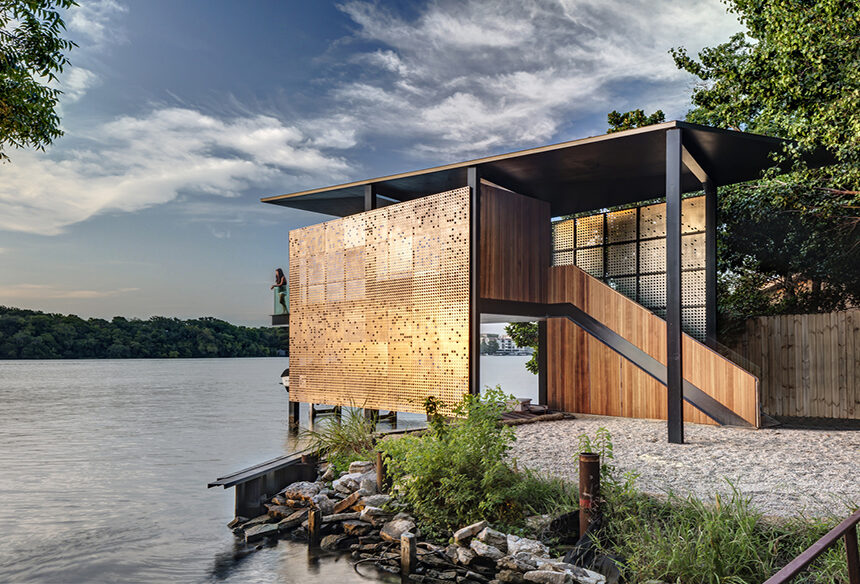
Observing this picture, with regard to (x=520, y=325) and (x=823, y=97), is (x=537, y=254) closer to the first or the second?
(x=823, y=97)

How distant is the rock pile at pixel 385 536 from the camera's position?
20.8 feet

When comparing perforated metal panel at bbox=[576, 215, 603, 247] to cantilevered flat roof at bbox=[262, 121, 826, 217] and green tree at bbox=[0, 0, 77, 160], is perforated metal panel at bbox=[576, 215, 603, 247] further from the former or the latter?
green tree at bbox=[0, 0, 77, 160]

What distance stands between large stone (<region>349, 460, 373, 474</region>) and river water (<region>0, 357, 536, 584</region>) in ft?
4.91

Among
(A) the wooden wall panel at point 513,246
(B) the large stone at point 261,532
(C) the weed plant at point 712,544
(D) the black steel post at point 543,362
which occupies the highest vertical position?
(A) the wooden wall panel at point 513,246

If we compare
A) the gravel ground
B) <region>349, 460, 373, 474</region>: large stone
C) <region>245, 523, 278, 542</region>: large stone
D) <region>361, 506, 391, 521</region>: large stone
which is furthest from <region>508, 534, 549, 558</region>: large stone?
<region>245, 523, 278, 542</region>: large stone

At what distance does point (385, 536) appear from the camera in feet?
25.9

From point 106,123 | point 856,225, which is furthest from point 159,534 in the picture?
Answer: point 106,123

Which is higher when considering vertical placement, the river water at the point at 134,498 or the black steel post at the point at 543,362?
the black steel post at the point at 543,362

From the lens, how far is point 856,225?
562 inches

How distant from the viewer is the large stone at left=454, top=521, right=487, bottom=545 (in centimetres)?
698

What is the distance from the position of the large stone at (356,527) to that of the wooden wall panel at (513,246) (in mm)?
5577

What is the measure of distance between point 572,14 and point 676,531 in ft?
59.5

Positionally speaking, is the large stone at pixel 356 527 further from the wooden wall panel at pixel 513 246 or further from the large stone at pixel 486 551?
the wooden wall panel at pixel 513 246

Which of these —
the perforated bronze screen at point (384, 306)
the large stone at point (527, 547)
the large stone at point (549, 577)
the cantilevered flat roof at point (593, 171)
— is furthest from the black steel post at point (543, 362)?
the large stone at point (549, 577)
